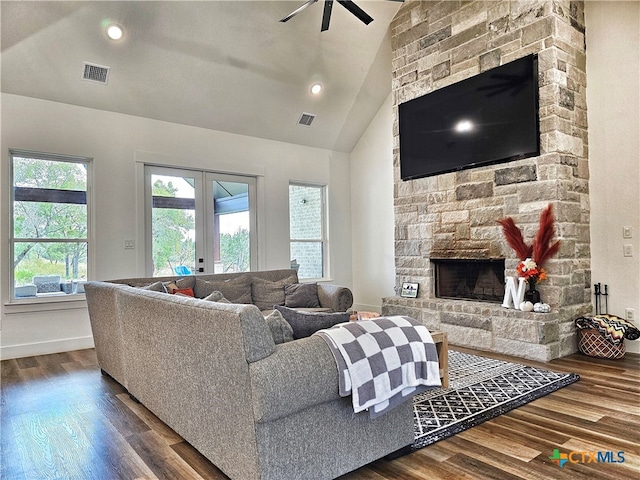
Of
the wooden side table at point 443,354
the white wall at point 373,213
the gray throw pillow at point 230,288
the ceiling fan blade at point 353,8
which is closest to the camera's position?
the wooden side table at point 443,354

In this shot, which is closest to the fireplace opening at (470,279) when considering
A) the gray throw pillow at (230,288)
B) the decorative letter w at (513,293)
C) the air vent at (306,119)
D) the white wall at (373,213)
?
the decorative letter w at (513,293)

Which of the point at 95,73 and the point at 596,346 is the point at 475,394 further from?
the point at 95,73

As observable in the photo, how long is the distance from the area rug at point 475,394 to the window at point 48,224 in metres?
4.01

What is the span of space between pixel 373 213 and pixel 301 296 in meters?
2.57

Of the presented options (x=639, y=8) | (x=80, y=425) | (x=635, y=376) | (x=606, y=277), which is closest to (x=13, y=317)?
(x=80, y=425)

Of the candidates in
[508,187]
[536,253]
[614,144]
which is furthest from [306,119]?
[614,144]

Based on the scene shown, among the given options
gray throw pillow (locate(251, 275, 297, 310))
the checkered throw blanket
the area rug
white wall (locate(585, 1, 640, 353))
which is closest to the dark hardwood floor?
the area rug

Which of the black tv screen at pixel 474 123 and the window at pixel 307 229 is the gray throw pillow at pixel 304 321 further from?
the window at pixel 307 229

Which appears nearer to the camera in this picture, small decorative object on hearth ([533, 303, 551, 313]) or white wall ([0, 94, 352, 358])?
small decorative object on hearth ([533, 303, 551, 313])

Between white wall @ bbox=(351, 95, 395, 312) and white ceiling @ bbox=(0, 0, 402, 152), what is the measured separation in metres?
0.43

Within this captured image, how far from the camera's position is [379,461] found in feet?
7.01

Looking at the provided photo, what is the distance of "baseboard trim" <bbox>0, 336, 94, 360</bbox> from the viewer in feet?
14.4

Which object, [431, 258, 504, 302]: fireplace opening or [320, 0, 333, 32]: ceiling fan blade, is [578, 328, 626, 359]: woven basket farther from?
[320, 0, 333, 32]: ceiling fan blade

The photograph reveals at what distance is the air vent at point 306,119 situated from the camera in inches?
247
